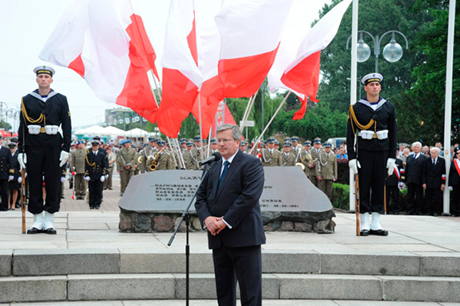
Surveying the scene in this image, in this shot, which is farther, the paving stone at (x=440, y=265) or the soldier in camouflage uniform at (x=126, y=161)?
the soldier in camouflage uniform at (x=126, y=161)

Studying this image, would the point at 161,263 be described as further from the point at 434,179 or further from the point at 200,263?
the point at 434,179

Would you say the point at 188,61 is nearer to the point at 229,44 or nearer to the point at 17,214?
the point at 229,44

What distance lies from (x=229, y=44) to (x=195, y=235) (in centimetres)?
289

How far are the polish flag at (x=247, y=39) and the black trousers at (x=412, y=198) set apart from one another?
365 inches

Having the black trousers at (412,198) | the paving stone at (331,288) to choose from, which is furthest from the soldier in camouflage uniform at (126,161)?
the paving stone at (331,288)

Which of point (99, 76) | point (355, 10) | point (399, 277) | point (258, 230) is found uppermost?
point (355, 10)

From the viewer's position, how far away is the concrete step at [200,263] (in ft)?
21.8

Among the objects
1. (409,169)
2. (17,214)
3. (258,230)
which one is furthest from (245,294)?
(409,169)

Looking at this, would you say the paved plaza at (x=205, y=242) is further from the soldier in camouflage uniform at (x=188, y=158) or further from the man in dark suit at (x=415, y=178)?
the soldier in camouflage uniform at (x=188, y=158)

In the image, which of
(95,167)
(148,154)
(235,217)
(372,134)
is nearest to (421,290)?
(372,134)

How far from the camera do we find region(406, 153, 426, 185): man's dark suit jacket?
664 inches

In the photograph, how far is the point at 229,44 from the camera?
9.27m

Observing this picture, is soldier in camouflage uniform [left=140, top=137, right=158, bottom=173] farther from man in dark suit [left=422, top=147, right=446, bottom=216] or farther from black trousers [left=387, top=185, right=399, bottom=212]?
man in dark suit [left=422, top=147, right=446, bottom=216]

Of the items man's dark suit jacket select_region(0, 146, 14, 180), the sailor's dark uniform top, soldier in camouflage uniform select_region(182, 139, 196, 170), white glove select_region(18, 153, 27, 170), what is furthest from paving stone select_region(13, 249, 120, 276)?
soldier in camouflage uniform select_region(182, 139, 196, 170)
